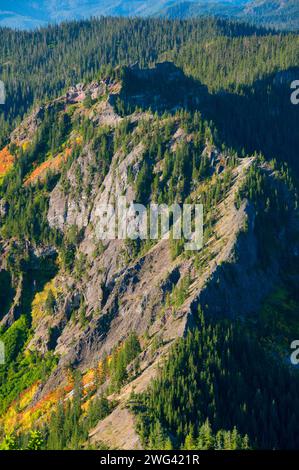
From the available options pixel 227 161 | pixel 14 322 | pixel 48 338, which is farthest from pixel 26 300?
pixel 227 161

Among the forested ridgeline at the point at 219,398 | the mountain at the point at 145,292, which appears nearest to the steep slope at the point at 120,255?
the mountain at the point at 145,292

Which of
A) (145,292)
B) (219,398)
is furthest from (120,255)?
(219,398)

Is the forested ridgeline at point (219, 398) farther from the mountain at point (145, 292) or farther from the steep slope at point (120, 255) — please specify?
the steep slope at point (120, 255)

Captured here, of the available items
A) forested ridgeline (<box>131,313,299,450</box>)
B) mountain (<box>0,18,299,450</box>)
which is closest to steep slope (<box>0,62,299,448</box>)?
mountain (<box>0,18,299,450</box>)

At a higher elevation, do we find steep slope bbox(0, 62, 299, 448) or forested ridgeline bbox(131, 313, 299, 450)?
steep slope bbox(0, 62, 299, 448)

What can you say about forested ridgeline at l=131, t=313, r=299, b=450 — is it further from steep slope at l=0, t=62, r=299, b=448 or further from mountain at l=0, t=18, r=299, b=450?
steep slope at l=0, t=62, r=299, b=448
